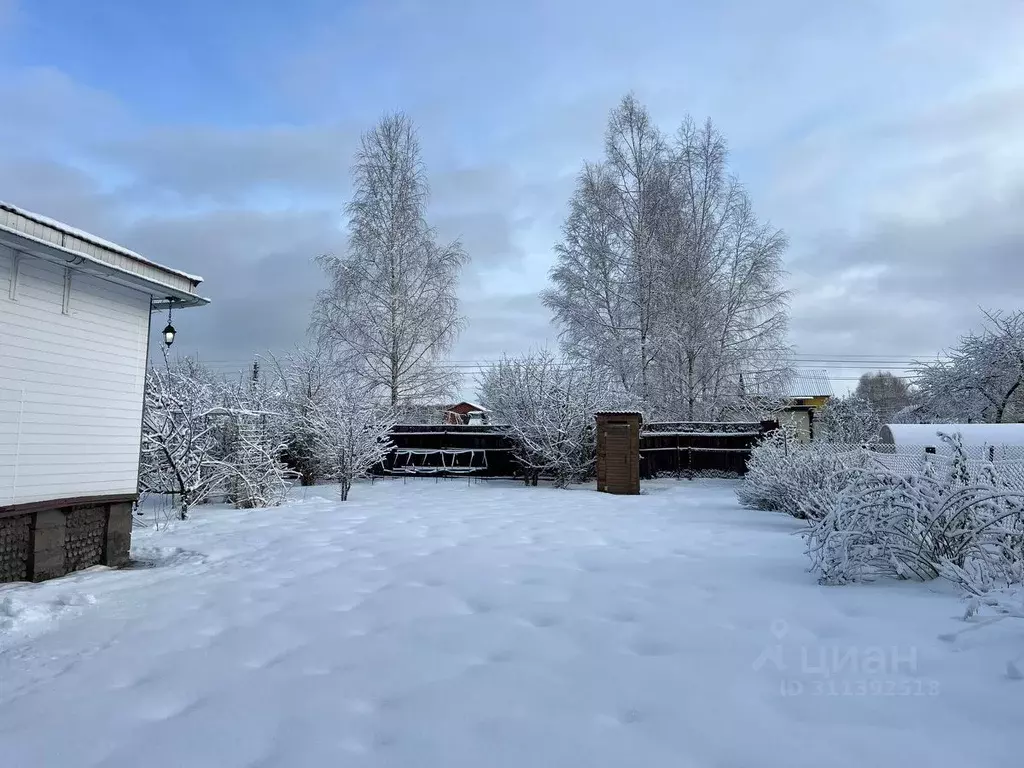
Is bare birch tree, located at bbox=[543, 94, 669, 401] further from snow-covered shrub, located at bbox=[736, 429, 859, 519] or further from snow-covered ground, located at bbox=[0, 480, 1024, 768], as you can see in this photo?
snow-covered ground, located at bbox=[0, 480, 1024, 768]

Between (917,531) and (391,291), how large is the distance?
14.7 m

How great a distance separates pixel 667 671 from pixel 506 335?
77.7ft

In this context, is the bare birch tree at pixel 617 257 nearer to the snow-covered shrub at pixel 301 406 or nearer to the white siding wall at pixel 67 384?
the snow-covered shrub at pixel 301 406

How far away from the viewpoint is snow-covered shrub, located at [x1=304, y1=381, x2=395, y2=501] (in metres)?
9.32

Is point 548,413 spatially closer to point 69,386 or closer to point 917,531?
point 69,386

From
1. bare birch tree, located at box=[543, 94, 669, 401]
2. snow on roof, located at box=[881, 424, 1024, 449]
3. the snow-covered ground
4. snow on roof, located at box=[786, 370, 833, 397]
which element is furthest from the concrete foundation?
snow on roof, located at box=[786, 370, 833, 397]

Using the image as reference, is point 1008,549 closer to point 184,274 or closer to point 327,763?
point 327,763

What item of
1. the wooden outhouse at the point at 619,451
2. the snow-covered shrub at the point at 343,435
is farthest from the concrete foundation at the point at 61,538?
the wooden outhouse at the point at 619,451

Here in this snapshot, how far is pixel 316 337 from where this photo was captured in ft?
53.0

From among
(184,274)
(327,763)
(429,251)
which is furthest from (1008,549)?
(429,251)

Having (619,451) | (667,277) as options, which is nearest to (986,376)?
(667,277)

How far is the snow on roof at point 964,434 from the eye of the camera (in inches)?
299

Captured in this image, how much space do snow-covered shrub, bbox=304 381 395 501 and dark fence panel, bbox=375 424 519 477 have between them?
123cm

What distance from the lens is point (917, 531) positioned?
3.24 meters
